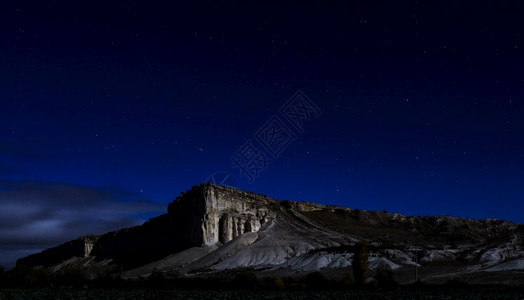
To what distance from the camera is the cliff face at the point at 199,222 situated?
149 meters

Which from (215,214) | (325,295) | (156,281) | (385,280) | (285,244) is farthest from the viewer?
(215,214)

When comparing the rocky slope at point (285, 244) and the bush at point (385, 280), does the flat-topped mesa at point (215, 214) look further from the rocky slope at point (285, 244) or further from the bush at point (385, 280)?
the bush at point (385, 280)

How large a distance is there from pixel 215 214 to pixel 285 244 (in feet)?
77.5

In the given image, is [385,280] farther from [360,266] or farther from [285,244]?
[285,244]

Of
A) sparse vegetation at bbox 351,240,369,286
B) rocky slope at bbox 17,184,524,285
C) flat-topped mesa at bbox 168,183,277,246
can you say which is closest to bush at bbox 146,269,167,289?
rocky slope at bbox 17,184,524,285

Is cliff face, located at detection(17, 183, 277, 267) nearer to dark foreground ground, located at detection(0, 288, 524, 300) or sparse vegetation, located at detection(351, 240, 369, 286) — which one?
sparse vegetation, located at detection(351, 240, 369, 286)

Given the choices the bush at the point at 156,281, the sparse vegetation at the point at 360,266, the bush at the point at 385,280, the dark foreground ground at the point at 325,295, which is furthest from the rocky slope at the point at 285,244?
the dark foreground ground at the point at 325,295

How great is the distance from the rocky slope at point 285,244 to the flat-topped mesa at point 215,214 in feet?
0.94

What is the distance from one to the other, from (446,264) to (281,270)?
121 ft

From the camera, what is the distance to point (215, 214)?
150875 mm

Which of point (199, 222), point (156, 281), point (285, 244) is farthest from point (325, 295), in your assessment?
point (199, 222)

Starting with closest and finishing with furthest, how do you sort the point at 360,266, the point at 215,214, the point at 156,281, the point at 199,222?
1. the point at 360,266
2. the point at 156,281
3. the point at 199,222
4. the point at 215,214

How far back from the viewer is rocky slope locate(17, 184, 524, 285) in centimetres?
11138

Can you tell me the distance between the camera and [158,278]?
9225 centimetres
